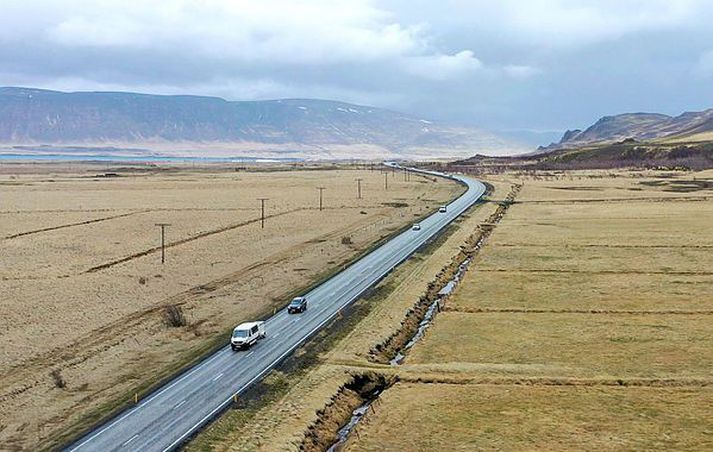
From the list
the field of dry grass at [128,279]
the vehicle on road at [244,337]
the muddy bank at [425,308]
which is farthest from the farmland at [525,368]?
the field of dry grass at [128,279]

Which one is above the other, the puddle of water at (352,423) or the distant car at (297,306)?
the distant car at (297,306)

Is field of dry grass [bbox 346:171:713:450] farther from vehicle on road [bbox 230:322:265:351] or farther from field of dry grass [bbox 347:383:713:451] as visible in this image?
vehicle on road [bbox 230:322:265:351]

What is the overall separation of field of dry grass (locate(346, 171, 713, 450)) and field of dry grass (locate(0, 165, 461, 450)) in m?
15.4

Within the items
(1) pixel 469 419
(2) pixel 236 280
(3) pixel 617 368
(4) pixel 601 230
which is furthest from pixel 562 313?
(4) pixel 601 230

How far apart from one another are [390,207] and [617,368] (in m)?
101

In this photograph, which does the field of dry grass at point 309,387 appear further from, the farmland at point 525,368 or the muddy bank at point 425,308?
the muddy bank at point 425,308

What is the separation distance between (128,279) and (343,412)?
3762 cm

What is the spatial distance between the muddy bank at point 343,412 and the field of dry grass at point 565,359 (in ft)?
4.36

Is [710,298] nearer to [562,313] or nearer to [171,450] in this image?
[562,313]

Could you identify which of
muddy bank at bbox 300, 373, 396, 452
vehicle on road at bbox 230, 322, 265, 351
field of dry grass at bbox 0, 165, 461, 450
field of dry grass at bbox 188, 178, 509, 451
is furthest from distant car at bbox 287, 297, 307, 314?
muddy bank at bbox 300, 373, 396, 452

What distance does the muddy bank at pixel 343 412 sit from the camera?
3256 centimetres

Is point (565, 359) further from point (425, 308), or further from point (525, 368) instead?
point (425, 308)

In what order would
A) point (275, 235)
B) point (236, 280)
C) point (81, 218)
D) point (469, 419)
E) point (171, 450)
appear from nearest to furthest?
point (171, 450) < point (469, 419) < point (236, 280) < point (275, 235) < point (81, 218)

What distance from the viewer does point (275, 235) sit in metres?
97.2
